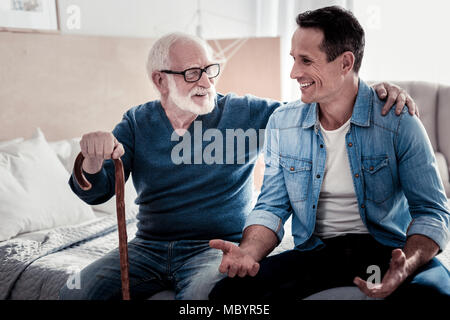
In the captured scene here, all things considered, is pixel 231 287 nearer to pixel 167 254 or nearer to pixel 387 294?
pixel 167 254

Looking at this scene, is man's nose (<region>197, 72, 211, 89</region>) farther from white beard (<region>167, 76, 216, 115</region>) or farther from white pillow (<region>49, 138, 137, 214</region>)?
white pillow (<region>49, 138, 137, 214</region>)

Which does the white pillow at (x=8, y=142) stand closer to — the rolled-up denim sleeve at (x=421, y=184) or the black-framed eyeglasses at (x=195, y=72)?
the black-framed eyeglasses at (x=195, y=72)

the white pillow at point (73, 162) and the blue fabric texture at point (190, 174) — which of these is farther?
the white pillow at point (73, 162)

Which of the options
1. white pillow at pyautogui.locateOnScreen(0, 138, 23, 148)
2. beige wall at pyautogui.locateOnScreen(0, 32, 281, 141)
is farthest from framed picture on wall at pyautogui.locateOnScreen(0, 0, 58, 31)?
white pillow at pyautogui.locateOnScreen(0, 138, 23, 148)

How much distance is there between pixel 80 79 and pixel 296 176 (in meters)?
1.50

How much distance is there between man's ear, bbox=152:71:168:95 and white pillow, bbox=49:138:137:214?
69 cm

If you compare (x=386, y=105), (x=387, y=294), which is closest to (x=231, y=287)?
(x=387, y=294)

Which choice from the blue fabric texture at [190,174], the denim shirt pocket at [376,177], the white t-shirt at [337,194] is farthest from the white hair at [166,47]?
the denim shirt pocket at [376,177]

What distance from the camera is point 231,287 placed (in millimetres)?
1190

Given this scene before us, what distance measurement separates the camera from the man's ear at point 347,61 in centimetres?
127

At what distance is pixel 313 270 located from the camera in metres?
→ 1.27

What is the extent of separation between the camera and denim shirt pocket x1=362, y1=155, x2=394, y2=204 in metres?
1.26

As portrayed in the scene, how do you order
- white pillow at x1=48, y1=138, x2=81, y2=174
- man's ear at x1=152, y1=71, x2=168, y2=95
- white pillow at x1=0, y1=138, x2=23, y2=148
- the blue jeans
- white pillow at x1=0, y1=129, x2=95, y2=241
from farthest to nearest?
white pillow at x1=48, y1=138, x2=81, y2=174 < white pillow at x1=0, y1=138, x2=23, y2=148 < white pillow at x1=0, y1=129, x2=95, y2=241 < man's ear at x1=152, y1=71, x2=168, y2=95 < the blue jeans
